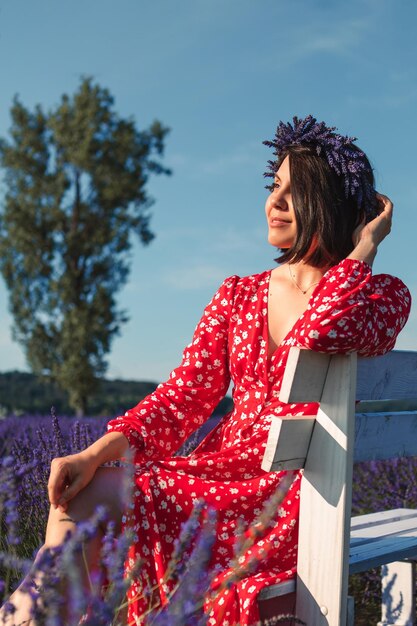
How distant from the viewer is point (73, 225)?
19.2m

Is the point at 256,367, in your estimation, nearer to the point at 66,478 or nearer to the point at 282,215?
the point at 282,215

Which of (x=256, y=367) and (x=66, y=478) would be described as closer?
(x=66, y=478)

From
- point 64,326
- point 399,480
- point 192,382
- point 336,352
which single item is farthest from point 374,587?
point 64,326

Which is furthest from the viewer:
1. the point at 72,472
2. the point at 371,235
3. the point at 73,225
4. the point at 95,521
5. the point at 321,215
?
the point at 73,225

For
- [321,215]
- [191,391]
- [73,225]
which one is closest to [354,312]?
[321,215]

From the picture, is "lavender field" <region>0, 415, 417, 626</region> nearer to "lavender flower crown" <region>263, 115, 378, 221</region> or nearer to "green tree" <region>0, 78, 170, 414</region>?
"lavender flower crown" <region>263, 115, 378, 221</region>

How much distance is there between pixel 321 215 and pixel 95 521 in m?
1.16

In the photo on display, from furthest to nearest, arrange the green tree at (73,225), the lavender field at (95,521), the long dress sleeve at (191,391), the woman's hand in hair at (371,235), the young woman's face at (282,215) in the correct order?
1. the green tree at (73,225)
2. the young woman's face at (282,215)
3. the long dress sleeve at (191,391)
4. the woman's hand in hair at (371,235)
5. the lavender field at (95,521)

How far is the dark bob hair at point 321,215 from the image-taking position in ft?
7.63

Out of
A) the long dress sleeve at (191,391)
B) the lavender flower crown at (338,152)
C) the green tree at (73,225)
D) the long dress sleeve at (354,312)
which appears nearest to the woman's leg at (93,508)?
the long dress sleeve at (191,391)

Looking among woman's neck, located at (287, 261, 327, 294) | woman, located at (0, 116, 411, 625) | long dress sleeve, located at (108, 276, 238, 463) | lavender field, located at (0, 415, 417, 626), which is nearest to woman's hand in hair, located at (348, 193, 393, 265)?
woman, located at (0, 116, 411, 625)

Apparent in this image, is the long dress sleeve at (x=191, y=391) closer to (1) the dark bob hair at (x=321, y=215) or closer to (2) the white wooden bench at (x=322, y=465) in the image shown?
(1) the dark bob hair at (x=321, y=215)

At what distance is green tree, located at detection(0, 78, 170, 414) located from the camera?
18250 mm

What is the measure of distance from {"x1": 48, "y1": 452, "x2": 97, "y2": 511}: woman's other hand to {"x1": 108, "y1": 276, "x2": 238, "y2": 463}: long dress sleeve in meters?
0.28
